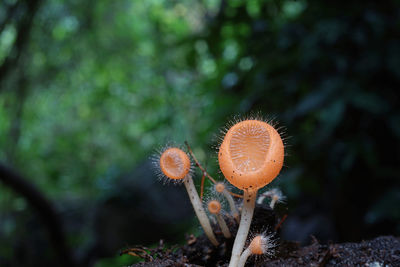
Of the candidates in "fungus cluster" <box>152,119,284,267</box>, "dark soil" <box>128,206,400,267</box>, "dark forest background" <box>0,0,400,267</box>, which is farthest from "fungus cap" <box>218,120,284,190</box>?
"dark soil" <box>128,206,400,267</box>

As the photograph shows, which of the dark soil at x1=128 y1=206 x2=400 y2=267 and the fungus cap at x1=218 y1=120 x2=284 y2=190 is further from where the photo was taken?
the dark soil at x1=128 y1=206 x2=400 y2=267

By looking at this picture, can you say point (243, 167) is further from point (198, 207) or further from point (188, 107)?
point (188, 107)

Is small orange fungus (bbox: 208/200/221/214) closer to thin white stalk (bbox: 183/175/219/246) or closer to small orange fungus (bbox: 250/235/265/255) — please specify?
thin white stalk (bbox: 183/175/219/246)

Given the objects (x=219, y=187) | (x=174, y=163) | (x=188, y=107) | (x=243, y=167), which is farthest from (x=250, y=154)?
(x=188, y=107)

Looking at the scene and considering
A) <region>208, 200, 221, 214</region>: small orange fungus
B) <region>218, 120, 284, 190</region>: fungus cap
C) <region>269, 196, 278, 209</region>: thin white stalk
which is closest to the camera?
<region>218, 120, 284, 190</region>: fungus cap

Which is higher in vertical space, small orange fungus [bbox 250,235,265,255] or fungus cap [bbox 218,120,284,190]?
fungus cap [bbox 218,120,284,190]

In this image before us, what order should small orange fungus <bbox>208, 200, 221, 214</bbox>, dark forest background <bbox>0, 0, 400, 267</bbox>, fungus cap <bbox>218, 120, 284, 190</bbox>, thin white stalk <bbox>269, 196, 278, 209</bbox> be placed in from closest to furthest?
fungus cap <bbox>218, 120, 284, 190</bbox>
small orange fungus <bbox>208, 200, 221, 214</bbox>
thin white stalk <bbox>269, 196, 278, 209</bbox>
dark forest background <bbox>0, 0, 400, 267</bbox>

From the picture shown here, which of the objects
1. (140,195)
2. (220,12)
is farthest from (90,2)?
(140,195)

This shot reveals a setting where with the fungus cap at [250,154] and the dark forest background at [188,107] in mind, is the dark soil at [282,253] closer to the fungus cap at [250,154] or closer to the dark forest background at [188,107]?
the dark forest background at [188,107]

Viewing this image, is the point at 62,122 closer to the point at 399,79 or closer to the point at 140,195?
the point at 140,195

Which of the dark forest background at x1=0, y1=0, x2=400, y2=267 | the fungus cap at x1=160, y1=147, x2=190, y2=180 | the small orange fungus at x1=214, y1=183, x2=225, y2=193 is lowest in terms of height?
the small orange fungus at x1=214, y1=183, x2=225, y2=193
